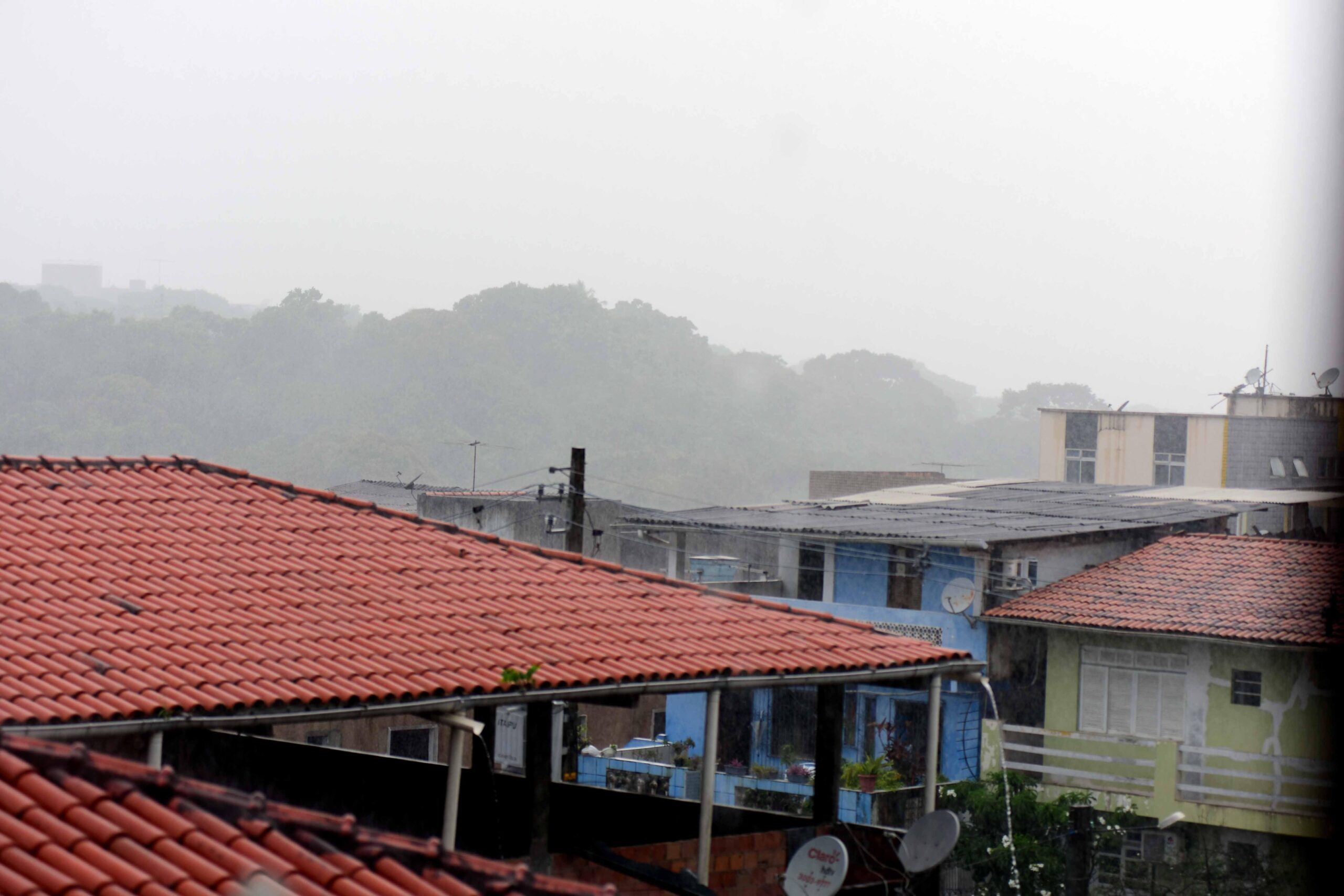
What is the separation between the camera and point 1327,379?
16.4 ft

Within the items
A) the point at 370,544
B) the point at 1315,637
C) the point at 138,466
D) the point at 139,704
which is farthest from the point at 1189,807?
the point at 139,704

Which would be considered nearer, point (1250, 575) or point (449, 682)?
point (449, 682)

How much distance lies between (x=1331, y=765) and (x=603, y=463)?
2282 inches

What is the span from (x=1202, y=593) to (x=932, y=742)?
41.0 feet

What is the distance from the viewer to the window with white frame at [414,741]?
2495 centimetres

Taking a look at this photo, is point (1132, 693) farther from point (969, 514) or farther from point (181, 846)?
point (181, 846)

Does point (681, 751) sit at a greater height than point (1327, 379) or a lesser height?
lesser

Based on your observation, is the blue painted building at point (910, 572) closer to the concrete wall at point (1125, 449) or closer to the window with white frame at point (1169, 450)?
the window with white frame at point (1169, 450)

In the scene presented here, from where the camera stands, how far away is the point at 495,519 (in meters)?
32.3

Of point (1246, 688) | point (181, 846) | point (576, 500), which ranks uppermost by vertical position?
point (576, 500)

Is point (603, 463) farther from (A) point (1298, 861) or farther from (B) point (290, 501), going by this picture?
(B) point (290, 501)

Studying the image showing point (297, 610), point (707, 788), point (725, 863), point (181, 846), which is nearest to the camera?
point (181, 846)

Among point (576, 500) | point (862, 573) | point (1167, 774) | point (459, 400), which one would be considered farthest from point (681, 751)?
point (459, 400)

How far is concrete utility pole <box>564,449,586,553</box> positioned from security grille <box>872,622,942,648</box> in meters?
4.87
